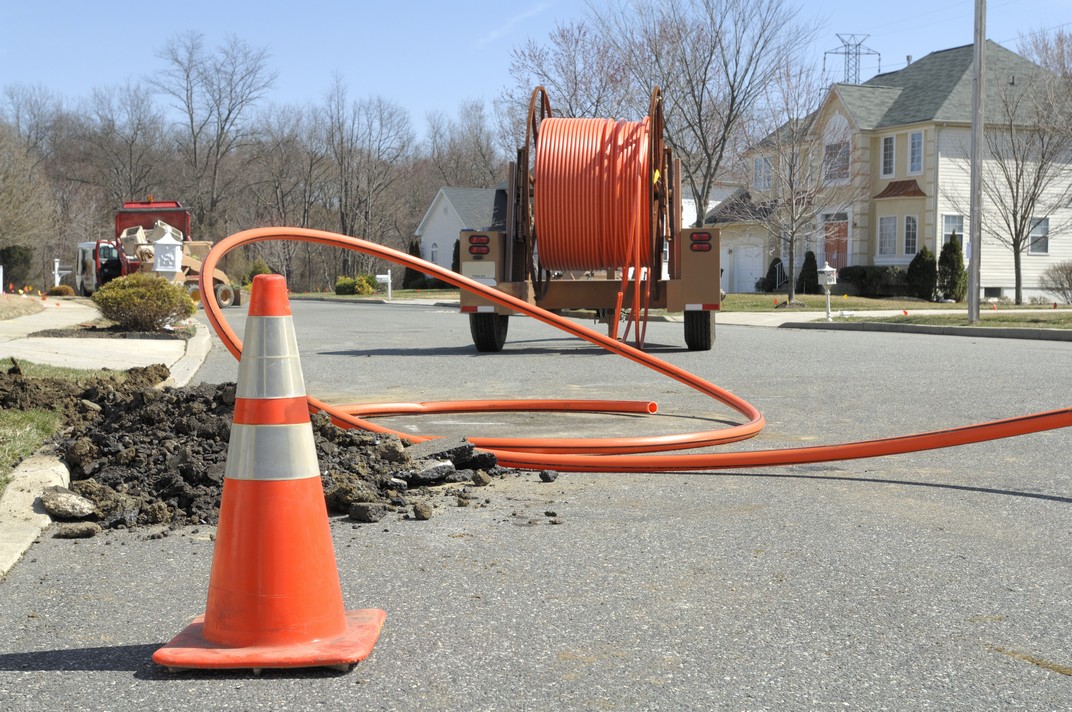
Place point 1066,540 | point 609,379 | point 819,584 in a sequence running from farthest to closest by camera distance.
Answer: point 609,379 → point 1066,540 → point 819,584

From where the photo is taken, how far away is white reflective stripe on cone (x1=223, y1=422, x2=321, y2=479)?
3.59m

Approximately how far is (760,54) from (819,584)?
34.9 meters

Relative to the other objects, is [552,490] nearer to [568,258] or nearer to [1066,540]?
[1066,540]

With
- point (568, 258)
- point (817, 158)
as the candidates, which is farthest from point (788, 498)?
point (817, 158)

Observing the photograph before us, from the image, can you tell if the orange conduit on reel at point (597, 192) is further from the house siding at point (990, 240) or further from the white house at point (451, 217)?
the white house at point (451, 217)

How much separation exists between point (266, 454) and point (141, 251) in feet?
106

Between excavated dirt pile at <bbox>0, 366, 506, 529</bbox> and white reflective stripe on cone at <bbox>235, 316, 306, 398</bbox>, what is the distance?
173cm

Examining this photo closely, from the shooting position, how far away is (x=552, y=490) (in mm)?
6105

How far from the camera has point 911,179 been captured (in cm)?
4384

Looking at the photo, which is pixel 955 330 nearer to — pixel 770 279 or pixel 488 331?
pixel 488 331

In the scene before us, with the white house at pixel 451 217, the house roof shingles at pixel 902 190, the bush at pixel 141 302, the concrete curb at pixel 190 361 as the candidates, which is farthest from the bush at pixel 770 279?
the bush at pixel 141 302

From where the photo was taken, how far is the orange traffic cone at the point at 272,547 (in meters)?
3.39

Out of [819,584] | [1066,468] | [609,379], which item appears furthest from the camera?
[609,379]

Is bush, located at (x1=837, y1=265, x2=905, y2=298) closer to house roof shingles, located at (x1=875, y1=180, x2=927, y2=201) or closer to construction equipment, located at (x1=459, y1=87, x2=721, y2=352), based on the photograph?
house roof shingles, located at (x1=875, y1=180, x2=927, y2=201)
